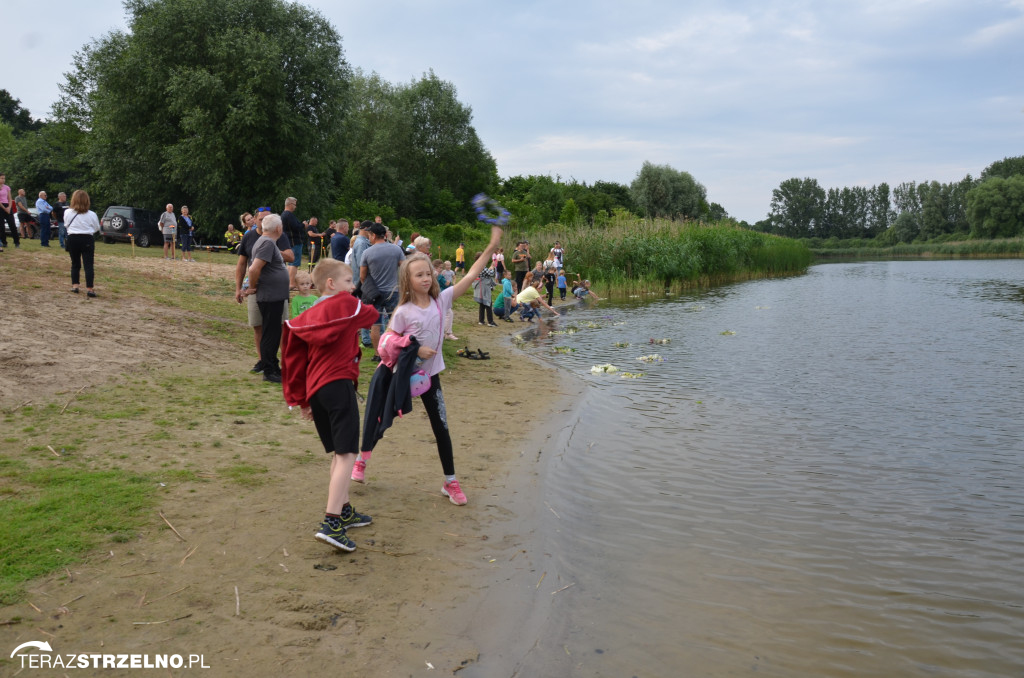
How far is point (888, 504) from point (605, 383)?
245 inches

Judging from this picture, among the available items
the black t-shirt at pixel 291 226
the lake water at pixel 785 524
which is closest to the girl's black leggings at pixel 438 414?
the lake water at pixel 785 524

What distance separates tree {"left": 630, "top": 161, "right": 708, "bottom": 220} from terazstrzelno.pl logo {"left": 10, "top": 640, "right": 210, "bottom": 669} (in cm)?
7996

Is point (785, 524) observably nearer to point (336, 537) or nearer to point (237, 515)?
point (336, 537)

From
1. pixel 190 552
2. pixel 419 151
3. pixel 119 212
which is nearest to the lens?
pixel 190 552

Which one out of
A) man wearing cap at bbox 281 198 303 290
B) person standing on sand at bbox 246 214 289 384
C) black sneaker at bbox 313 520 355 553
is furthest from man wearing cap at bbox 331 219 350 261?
black sneaker at bbox 313 520 355 553

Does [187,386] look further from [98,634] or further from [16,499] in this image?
[98,634]

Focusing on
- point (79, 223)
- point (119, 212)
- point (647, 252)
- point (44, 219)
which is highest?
point (119, 212)

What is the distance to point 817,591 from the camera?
4910mm

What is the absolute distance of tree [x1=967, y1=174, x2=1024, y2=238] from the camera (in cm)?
9325

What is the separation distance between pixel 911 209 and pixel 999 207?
227 ft

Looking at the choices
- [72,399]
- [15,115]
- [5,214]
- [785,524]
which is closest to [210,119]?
[5,214]

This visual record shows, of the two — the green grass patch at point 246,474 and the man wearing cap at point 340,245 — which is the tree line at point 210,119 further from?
the green grass patch at point 246,474

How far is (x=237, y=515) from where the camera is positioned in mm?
5234

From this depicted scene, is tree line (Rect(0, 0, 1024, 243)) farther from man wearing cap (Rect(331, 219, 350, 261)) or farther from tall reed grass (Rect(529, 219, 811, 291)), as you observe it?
man wearing cap (Rect(331, 219, 350, 261))
